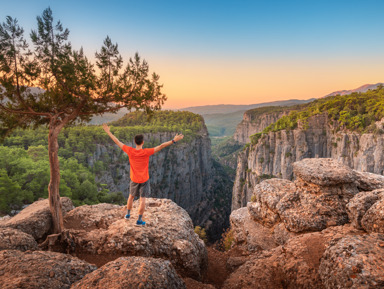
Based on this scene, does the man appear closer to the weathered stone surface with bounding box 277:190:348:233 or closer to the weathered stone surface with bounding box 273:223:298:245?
the weathered stone surface with bounding box 277:190:348:233

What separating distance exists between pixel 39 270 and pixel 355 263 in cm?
567

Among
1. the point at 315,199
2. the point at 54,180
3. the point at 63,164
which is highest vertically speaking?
the point at 54,180

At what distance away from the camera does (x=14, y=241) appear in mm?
5914

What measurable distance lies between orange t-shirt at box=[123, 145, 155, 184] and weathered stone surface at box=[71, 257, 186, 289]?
2686 mm

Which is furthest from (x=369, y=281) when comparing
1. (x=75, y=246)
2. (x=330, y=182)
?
(x=75, y=246)

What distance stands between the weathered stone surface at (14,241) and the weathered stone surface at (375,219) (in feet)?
30.3

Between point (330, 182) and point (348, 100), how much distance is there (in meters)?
46.9

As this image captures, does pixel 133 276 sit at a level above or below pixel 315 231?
above

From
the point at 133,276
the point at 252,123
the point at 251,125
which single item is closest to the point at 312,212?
the point at 133,276

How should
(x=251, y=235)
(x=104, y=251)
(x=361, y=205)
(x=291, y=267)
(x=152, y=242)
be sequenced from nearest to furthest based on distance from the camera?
1. (x=291, y=267)
2. (x=361, y=205)
3. (x=104, y=251)
4. (x=152, y=242)
5. (x=251, y=235)

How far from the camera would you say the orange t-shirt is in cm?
629

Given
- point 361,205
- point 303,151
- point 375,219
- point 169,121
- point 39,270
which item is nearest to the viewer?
point 39,270

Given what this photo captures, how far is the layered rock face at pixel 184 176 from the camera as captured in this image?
198 feet

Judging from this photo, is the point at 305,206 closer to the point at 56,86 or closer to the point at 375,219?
the point at 375,219
